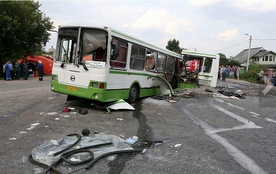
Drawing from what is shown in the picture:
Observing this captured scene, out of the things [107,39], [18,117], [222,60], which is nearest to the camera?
[18,117]

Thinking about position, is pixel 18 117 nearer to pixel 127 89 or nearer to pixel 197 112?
pixel 127 89

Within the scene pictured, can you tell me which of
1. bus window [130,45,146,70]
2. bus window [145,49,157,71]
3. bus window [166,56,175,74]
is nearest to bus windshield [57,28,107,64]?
bus window [130,45,146,70]

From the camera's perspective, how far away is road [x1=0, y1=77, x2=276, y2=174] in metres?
4.61

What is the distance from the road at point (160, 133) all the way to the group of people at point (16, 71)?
10755mm

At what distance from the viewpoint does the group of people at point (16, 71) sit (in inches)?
803

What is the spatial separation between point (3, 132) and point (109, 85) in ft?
11.4

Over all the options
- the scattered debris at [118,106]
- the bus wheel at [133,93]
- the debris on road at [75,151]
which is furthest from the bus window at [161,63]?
the debris on road at [75,151]

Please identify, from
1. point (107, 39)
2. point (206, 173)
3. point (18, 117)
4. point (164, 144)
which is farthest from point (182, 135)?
point (18, 117)

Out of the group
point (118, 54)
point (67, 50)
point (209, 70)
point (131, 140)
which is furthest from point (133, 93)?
point (209, 70)

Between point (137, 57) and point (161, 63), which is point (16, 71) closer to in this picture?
point (161, 63)

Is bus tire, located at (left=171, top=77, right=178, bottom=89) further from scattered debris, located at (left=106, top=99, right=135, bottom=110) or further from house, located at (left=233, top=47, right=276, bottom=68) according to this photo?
house, located at (left=233, top=47, right=276, bottom=68)

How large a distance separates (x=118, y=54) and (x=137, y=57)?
5.21 ft

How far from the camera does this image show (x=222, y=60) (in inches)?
2766

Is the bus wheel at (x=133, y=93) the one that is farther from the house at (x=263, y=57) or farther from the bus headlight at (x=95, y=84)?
the house at (x=263, y=57)
